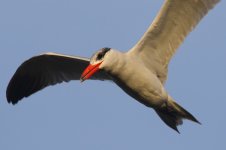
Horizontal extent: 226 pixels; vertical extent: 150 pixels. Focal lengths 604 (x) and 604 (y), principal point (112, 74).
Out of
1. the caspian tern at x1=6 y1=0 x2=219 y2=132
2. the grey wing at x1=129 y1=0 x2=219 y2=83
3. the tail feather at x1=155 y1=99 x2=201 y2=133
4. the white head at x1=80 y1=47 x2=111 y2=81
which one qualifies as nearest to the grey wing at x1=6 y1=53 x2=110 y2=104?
the caspian tern at x1=6 y1=0 x2=219 y2=132

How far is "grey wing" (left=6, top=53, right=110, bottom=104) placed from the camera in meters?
12.4

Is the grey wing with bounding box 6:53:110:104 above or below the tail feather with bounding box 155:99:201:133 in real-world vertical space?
above

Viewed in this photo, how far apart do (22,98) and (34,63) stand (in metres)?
0.87

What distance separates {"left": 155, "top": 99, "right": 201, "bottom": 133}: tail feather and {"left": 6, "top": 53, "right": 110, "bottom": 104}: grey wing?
72.9 inches

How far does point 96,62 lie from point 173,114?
202cm

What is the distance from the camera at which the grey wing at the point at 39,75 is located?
12375mm

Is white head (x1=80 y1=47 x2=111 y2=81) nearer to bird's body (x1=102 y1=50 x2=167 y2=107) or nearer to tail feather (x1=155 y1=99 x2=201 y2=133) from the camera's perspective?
bird's body (x1=102 y1=50 x2=167 y2=107)

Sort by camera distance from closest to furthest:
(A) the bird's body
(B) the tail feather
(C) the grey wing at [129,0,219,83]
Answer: (A) the bird's body, (C) the grey wing at [129,0,219,83], (B) the tail feather

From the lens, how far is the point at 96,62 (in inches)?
386

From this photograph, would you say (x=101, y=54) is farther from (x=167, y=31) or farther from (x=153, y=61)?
(x=167, y=31)

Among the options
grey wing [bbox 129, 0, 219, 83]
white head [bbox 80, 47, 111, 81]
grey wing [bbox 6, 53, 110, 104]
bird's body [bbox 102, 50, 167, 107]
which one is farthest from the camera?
grey wing [bbox 6, 53, 110, 104]

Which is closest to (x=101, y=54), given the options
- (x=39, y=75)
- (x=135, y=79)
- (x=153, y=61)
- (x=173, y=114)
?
(x=135, y=79)

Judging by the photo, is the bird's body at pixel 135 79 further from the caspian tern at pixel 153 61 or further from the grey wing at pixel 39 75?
the grey wing at pixel 39 75

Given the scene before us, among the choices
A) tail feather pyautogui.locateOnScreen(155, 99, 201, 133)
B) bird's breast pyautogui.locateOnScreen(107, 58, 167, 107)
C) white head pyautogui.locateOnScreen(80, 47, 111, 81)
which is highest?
white head pyautogui.locateOnScreen(80, 47, 111, 81)
